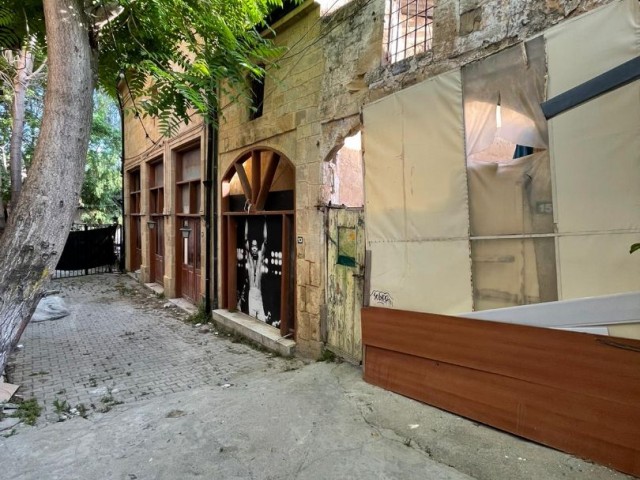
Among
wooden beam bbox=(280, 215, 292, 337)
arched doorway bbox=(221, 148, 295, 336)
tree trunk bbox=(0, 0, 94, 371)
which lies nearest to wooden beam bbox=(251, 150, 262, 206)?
arched doorway bbox=(221, 148, 295, 336)

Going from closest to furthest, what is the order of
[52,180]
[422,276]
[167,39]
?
[52,180], [422,276], [167,39]

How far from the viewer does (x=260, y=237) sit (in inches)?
260

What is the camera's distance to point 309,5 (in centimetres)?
523

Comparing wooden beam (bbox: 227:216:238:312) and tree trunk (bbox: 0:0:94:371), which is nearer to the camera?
tree trunk (bbox: 0:0:94:371)

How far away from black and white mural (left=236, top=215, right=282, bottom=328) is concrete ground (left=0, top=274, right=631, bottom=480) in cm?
103

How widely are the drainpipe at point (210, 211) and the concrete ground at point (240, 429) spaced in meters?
2.12

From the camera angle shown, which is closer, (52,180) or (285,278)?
(52,180)

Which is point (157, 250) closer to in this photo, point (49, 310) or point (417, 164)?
point (49, 310)

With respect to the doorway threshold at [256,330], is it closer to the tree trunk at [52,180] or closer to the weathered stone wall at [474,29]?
the tree trunk at [52,180]

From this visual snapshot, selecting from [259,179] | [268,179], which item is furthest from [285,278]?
[259,179]

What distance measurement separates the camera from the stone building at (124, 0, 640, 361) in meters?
2.69

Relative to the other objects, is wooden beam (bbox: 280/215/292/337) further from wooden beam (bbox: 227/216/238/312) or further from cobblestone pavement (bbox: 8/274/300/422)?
wooden beam (bbox: 227/216/238/312)

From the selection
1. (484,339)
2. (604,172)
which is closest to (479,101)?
(604,172)

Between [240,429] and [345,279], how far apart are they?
210 cm
